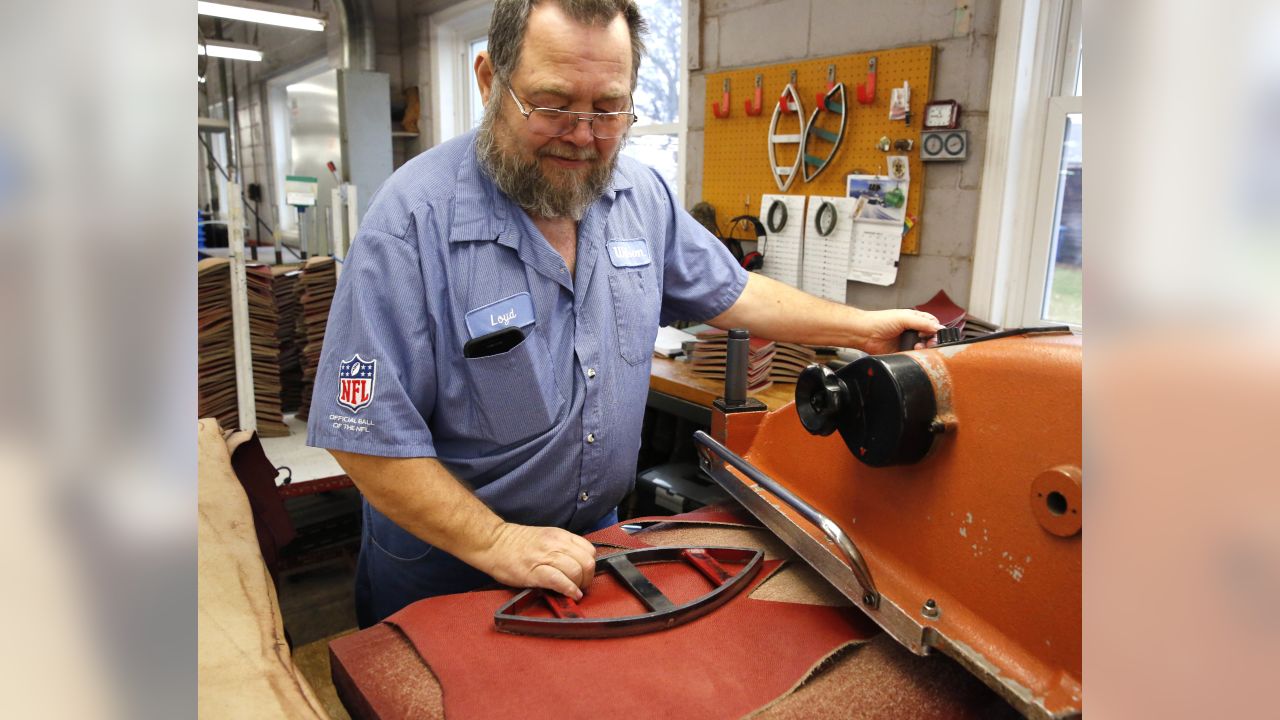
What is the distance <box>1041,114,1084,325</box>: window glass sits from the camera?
240 cm

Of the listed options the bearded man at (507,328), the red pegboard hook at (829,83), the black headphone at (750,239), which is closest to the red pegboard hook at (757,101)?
the red pegboard hook at (829,83)

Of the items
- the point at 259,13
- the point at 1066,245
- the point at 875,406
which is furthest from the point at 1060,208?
the point at 259,13

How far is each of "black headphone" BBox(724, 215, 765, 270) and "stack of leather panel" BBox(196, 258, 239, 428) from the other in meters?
1.99

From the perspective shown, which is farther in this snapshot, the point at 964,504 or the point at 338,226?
the point at 338,226

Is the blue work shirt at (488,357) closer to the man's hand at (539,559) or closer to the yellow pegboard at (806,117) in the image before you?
the man's hand at (539,559)

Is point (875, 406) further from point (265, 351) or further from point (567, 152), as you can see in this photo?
point (265, 351)

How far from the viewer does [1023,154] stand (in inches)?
95.0

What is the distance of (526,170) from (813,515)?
733 mm

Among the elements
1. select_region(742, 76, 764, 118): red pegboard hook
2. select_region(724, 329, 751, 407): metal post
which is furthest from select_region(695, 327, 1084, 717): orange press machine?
select_region(742, 76, 764, 118): red pegboard hook

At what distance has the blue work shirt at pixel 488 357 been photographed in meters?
1.17
